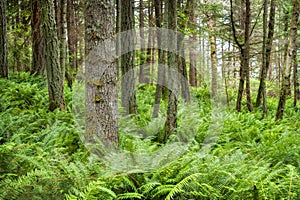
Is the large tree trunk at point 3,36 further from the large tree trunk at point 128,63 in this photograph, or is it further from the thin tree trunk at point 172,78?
the thin tree trunk at point 172,78

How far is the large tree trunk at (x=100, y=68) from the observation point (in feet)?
13.5

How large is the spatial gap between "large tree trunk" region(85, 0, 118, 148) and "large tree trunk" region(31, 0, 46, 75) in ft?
22.1

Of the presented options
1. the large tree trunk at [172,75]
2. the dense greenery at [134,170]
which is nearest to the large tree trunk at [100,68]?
the dense greenery at [134,170]

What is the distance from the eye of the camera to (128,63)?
23.8 feet

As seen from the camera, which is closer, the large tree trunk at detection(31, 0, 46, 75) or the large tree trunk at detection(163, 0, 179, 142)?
the large tree trunk at detection(163, 0, 179, 142)

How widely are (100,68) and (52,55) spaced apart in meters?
2.86

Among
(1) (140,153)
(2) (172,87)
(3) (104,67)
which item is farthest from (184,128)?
(3) (104,67)

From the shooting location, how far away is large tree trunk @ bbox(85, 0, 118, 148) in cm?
411

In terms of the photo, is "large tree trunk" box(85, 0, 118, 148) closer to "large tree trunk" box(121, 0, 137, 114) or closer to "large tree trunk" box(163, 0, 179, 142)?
"large tree trunk" box(163, 0, 179, 142)

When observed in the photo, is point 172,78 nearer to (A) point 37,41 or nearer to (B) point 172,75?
(B) point 172,75

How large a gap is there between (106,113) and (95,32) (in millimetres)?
1206

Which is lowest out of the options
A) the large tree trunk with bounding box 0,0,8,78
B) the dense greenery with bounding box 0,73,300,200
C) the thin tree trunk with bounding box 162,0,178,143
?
the dense greenery with bounding box 0,73,300,200

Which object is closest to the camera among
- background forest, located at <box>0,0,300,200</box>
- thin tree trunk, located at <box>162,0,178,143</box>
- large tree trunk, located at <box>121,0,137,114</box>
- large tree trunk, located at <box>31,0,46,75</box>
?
background forest, located at <box>0,0,300,200</box>

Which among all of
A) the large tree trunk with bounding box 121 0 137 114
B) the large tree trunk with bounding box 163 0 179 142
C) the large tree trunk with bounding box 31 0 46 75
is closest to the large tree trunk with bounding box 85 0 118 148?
the large tree trunk with bounding box 163 0 179 142
